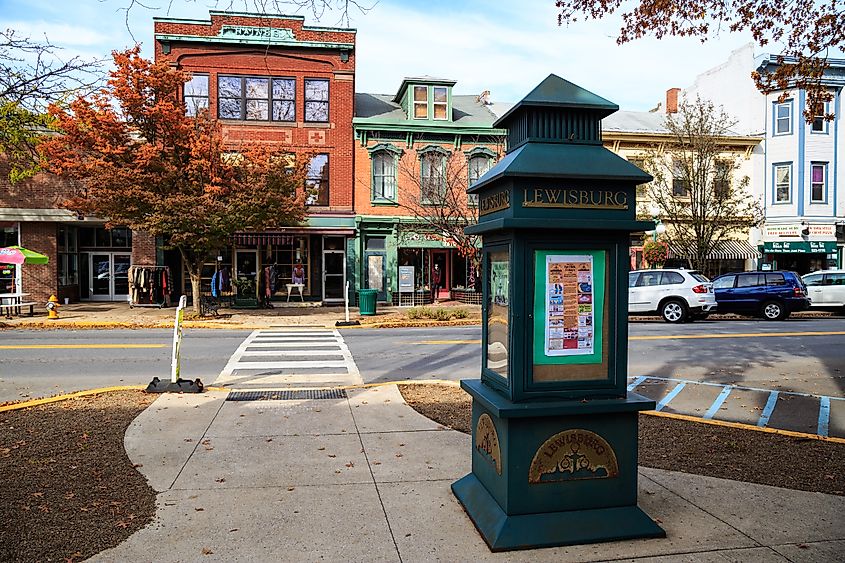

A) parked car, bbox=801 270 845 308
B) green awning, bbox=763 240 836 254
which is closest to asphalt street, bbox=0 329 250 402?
parked car, bbox=801 270 845 308

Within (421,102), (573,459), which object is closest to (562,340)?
(573,459)

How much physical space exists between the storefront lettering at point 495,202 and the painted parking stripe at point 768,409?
5.15 meters

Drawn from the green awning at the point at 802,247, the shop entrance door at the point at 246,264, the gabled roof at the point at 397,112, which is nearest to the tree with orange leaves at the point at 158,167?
the shop entrance door at the point at 246,264

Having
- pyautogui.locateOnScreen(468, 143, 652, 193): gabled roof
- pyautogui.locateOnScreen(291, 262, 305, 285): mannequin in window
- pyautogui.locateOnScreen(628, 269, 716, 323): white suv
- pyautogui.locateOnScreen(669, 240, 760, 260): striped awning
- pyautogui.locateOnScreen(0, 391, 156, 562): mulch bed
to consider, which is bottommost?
pyautogui.locateOnScreen(0, 391, 156, 562): mulch bed

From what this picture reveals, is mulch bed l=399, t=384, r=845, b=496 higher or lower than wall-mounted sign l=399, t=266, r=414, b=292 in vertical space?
lower

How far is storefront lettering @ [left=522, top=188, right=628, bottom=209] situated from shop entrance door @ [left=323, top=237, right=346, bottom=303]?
24285 mm

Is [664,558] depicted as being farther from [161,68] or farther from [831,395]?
[161,68]

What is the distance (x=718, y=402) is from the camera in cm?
952

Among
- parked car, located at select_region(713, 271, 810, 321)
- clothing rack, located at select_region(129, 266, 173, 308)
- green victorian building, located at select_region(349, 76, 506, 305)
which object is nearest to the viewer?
parked car, located at select_region(713, 271, 810, 321)

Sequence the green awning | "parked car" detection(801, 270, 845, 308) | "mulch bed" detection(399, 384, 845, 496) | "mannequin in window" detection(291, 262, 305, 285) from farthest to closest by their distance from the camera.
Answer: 1. the green awning
2. "mannequin in window" detection(291, 262, 305, 285)
3. "parked car" detection(801, 270, 845, 308)
4. "mulch bed" detection(399, 384, 845, 496)

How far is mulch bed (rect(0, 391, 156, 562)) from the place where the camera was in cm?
451

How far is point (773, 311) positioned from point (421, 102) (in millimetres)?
15872

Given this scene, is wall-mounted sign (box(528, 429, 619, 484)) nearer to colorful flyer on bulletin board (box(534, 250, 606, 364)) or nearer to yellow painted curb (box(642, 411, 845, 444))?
colorful flyer on bulletin board (box(534, 250, 606, 364))

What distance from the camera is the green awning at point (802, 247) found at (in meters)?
32.3
